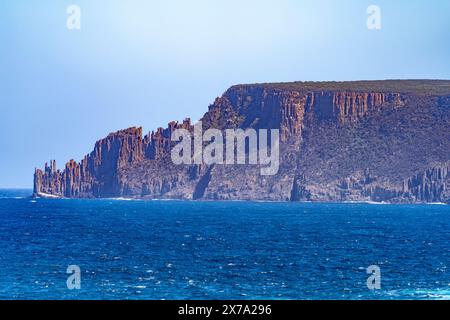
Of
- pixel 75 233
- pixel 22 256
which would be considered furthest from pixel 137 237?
pixel 22 256

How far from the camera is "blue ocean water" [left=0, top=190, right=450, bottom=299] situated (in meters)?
53.3

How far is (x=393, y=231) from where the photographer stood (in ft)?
371

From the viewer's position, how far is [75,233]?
10444 cm

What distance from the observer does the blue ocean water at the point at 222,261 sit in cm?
5328

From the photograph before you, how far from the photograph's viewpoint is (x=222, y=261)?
7081 cm
